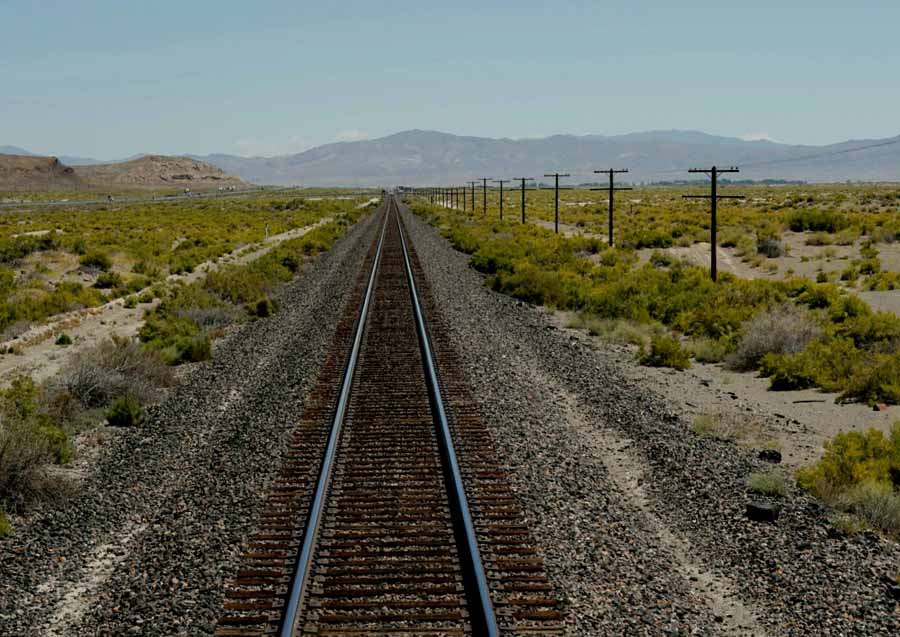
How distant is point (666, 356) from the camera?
1630cm

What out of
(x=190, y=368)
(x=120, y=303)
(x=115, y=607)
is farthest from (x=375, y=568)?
(x=120, y=303)

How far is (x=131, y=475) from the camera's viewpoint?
9836 mm

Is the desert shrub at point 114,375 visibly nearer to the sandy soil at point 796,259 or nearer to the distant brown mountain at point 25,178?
the sandy soil at point 796,259

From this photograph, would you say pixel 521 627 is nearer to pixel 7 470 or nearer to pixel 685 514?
pixel 685 514

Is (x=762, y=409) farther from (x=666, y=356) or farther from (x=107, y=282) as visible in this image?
(x=107, y=282)

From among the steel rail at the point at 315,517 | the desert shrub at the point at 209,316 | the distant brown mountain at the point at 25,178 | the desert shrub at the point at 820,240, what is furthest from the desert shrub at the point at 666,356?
the distant brown mountain at the point at 25,178

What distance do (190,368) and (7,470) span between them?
696 centimetres

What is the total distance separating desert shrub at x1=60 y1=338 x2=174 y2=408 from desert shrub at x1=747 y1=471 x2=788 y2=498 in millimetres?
8809

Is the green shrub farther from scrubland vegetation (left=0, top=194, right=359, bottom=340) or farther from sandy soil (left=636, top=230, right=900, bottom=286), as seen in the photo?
sandy soil (left=636, top=230, right=900, bottom=286)

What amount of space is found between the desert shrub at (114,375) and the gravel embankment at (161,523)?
469 millimetres

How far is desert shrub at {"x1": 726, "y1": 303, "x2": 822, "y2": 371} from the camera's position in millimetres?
16250

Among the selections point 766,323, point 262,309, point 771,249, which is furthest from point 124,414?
point 771,249

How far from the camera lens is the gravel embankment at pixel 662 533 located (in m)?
6.52

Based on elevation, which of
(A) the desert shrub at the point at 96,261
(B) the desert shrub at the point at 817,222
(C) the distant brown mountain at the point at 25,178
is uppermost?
(C) the distant brown mountain at the point at 25,178
